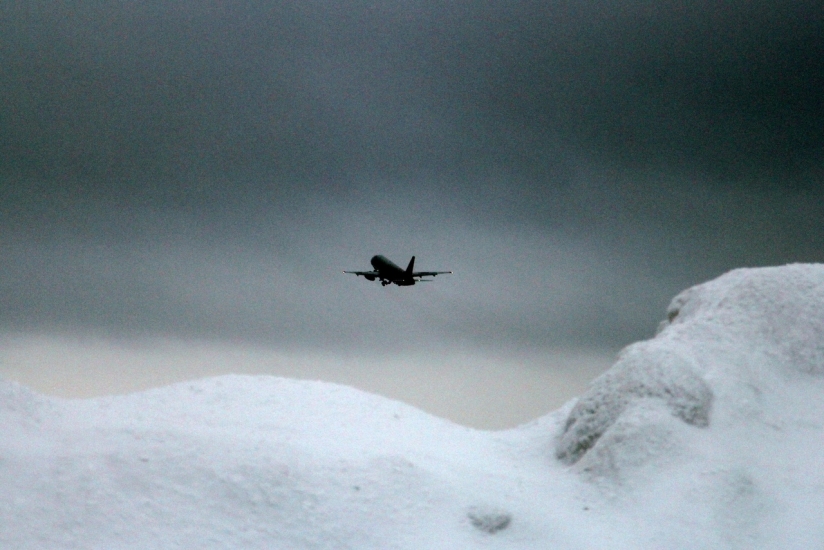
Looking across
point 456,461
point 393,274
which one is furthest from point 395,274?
point 456,461

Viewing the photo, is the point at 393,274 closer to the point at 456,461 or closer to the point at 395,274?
the point at 395,274

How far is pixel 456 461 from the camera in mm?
34281

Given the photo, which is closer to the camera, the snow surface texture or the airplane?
the snow surface texture

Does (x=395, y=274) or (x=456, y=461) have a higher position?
(x=395, y=274)

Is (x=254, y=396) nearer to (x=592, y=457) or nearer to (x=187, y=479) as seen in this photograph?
(x=187, y=479)

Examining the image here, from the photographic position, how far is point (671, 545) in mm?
30172

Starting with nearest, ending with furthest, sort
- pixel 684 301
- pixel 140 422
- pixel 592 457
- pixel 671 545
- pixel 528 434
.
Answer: pixel 671 545, pixel 140 422, pixel 592 457, pixel 528 434, pixel 684 301

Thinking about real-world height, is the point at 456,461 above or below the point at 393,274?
below

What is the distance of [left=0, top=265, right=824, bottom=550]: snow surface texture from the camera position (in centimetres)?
2764

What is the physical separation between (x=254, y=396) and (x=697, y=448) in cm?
1768

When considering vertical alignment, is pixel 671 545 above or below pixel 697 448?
below

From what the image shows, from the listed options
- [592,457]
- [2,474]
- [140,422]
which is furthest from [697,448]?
[2,474]

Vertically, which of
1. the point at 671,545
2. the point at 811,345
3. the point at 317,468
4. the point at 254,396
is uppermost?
the point at 811,345

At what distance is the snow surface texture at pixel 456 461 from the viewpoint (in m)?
27.6
